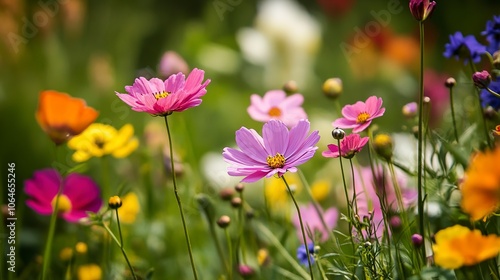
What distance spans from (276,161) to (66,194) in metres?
0.37

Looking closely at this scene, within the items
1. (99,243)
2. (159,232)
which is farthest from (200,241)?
(99,243)

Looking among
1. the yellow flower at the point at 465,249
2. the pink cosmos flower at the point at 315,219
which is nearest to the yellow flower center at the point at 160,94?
the yellow flower at the point at 465,249

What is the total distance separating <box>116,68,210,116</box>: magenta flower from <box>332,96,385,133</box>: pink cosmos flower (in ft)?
0.38

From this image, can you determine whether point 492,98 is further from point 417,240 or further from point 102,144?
point 102,144

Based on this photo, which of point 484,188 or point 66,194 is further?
point 66,194

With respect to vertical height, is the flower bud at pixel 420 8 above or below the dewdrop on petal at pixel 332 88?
above

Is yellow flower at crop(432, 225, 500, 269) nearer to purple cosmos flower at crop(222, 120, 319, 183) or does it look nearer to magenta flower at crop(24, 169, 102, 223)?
purple cosmos flower at crop(222, 120, 319, 183)

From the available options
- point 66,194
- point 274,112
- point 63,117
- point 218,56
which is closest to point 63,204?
point 66,194

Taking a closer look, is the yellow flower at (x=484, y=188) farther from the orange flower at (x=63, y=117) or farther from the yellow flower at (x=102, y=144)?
the yellow flower at (x=102, y=144)

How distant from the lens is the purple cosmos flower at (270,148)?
1.68 ft

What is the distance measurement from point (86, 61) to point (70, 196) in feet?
3.94

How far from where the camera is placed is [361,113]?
0.54 meters

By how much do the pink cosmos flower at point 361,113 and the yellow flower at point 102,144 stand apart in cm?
32

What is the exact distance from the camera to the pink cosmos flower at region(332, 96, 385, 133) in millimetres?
527
